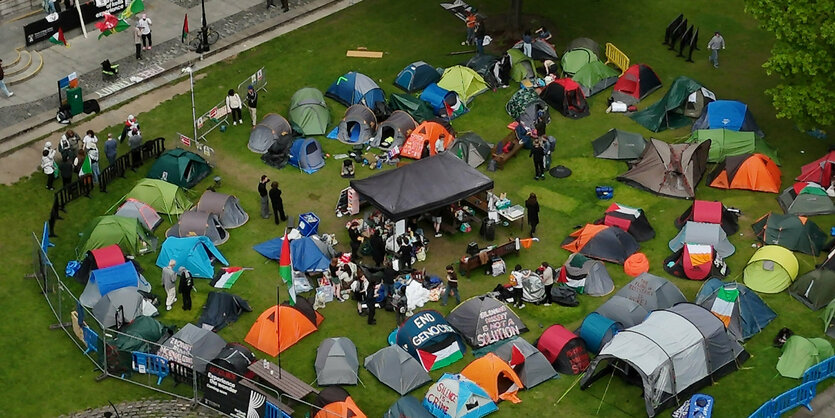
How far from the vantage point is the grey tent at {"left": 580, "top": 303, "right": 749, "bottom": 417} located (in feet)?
132

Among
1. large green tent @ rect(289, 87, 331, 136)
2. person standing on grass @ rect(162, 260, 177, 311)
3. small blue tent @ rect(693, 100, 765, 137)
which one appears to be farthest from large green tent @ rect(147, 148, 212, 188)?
small blue tent @ rect(693, 100, 765, 137)

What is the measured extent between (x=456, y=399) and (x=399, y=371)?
2.59 meters

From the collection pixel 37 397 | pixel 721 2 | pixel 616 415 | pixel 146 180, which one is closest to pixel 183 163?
pixel 146 180

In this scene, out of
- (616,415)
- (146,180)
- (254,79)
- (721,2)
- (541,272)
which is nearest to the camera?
(616,415)

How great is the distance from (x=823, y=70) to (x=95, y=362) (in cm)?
2890

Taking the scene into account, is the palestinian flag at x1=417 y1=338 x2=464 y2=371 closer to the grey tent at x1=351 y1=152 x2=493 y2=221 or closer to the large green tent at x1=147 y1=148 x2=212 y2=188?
the grey tent at x1=351 y1=152 x2=493 y2=221

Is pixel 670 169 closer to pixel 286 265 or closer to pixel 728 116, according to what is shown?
pixel 728 116

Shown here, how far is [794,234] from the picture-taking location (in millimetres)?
47188

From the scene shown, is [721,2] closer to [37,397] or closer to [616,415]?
[616,415]

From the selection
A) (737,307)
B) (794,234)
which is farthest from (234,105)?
(794,234)

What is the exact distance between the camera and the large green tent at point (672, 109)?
180 feet

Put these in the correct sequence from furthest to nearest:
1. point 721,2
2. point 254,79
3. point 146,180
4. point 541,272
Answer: point 721,2, point 254,79, point 146,180, point 541,272

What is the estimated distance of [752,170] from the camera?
50.8 m

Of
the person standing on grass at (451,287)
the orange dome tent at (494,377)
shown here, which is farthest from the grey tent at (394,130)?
the orange dome tent at (494,377)
